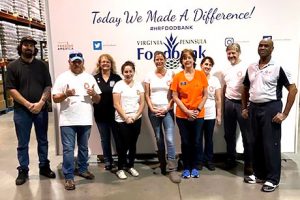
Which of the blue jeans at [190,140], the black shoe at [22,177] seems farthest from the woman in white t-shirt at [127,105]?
the black shoe at [22,177]

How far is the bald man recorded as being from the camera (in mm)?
3041

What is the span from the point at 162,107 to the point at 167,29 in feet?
3.20

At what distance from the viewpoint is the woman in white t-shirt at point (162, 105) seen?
139 inches

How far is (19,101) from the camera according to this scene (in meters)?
3.29

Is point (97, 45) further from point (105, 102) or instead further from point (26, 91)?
point (26, 91)

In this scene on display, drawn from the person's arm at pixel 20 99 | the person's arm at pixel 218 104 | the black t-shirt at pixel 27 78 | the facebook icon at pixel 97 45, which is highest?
the facebook icon at pixel 97 45

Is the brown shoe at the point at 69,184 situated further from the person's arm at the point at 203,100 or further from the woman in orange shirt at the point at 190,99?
the person's arm at the point at 203,100

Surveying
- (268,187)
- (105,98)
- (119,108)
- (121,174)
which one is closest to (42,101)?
(105,98)

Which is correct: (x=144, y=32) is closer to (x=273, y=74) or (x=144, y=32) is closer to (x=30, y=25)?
(x=273, y=74)

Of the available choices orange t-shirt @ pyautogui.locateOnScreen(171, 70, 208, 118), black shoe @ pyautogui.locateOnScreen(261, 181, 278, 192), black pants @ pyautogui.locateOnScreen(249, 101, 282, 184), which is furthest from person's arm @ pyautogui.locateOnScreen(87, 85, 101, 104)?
black shoe @ pyautogui.locateOnScreen(261, 181, 278, 192)

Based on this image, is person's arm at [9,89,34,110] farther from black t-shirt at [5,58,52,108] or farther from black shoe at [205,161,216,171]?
black shoe at [205,161,216,171]

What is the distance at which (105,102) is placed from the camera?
3633 millimetres

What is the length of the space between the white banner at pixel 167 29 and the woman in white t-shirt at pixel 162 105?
0.36 meters

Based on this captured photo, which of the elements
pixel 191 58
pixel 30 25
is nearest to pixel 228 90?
pixel 191 58
